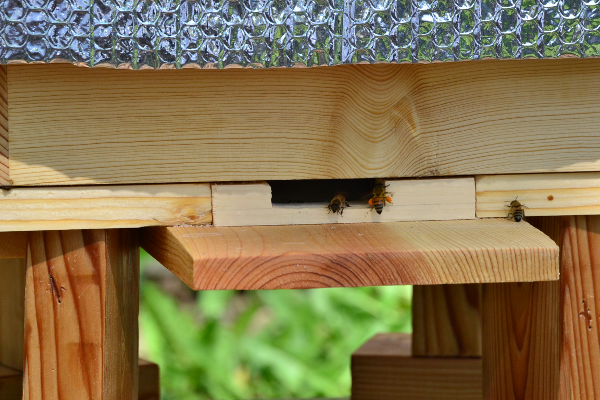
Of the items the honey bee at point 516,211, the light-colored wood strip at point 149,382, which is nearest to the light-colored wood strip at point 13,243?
the light-colored wood strip at point 149,382

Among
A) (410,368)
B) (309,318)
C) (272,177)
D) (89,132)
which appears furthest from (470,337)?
(309,318)

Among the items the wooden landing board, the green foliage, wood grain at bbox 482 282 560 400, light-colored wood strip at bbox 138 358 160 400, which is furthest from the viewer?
the green foliage

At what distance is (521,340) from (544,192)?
47 cm

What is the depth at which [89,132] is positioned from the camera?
140 cm

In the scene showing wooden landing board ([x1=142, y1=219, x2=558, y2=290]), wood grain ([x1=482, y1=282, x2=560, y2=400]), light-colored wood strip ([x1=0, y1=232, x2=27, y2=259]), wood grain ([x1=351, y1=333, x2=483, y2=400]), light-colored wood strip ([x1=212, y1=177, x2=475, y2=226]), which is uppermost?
light-colored wood strip ([x1=212, y1=177, x2=475, y2=226])

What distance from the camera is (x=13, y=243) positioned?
1542 millimetres

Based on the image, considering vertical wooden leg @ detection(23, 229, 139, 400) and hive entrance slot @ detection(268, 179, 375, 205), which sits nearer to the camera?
vertical wooden leg @ detection(23, 229, 139, 400)

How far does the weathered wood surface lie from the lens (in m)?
1.51

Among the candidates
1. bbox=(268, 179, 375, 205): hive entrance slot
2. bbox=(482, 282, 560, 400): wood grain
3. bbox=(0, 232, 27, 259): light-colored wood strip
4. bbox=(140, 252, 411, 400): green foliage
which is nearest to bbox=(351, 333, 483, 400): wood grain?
bbox=(482, 282, 560, 400): wood grain

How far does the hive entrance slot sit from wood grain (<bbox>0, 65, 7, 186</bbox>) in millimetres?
723

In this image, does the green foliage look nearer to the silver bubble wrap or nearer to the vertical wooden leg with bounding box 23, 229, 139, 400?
the vertical wooden leg with bounding box 23, 229, 139, 400

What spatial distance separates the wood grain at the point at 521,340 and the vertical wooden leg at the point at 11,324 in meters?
1.42

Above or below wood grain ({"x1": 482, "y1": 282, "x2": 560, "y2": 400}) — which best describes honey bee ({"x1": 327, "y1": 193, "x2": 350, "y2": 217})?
above

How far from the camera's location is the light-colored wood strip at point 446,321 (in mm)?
2506
